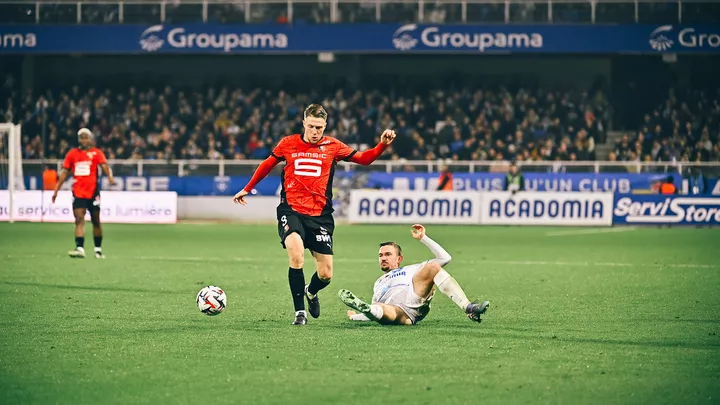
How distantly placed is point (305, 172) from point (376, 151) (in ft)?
2.46

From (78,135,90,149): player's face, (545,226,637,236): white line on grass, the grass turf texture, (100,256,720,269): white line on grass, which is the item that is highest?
(78,135,90,149): player's face

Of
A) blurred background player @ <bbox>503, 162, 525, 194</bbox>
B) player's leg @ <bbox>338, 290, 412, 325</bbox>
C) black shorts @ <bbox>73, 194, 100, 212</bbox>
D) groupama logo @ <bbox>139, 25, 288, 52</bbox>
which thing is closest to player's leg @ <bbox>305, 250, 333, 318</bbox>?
player's leg @ <bbox>338, 290, 412, 325</bbox>

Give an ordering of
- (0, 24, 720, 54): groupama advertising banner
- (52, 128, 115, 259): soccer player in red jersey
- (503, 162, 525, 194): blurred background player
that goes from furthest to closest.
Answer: (0, 24, 720, 54): groupama advertising banner → (503, 162, 525, 194): blurred background player → (52, 128, 115, 259): soccer player in red jersey

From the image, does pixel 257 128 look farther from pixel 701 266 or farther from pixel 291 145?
pixel 291 145

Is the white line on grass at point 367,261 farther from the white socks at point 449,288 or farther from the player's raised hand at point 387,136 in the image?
the player's raised hand at point 387,136

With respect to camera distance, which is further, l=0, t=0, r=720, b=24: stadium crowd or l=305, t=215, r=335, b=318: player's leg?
l=0, t=0, r=720, b=24: stadium crowd

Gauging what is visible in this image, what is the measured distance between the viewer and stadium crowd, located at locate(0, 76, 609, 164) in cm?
3831

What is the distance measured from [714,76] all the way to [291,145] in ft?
107

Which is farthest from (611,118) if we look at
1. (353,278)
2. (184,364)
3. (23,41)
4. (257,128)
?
(184,364)

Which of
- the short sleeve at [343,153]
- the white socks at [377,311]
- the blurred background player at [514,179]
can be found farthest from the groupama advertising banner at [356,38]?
the white socks at [377,311]

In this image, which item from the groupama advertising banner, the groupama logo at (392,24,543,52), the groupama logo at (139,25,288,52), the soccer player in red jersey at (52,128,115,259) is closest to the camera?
the soccer player in red jersey at (52,128,115,259)

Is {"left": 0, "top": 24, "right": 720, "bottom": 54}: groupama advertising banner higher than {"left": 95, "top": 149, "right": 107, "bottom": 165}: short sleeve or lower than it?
higher

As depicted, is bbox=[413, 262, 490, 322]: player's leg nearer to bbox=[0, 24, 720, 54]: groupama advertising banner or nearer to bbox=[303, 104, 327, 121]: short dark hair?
bbox=[303, 104, 327, 121]: short dark hair

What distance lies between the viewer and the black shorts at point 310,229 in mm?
11086
